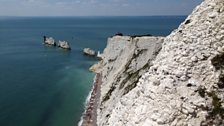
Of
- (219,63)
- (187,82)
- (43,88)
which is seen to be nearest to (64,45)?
(43,88)

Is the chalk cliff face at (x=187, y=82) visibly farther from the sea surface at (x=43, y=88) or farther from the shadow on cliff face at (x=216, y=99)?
the sea surface at (x=43, y=88)

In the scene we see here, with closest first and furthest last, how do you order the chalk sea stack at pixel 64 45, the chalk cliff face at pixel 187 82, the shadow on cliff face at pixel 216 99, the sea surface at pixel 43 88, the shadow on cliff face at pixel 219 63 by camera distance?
the shadow on cliff face at pixel 216 99 < the chalk cliff face at pixel 187 82 < the shadow on cliff face at pixel 219 63 < the sea surface at pixel 43 88 < the chalk sea stack at pixel 64 45

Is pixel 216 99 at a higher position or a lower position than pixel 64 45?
higher

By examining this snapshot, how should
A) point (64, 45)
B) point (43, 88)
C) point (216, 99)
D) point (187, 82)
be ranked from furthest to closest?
point (64, 45) < point (43, 88) < point (187, 82) < point (216, 99)

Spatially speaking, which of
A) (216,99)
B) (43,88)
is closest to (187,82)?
(216,99)

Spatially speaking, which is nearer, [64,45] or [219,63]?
[219,63]

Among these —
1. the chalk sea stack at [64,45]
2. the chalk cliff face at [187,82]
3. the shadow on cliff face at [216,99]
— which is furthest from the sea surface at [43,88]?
the shadow on cliff face at [216,99]

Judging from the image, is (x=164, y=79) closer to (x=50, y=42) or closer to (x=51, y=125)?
(x=51, y=125)

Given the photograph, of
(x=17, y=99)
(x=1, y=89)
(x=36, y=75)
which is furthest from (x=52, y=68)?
(x=17, y=99)

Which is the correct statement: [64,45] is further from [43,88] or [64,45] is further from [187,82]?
[187,82]

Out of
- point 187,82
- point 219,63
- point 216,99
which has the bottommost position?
point 216,99

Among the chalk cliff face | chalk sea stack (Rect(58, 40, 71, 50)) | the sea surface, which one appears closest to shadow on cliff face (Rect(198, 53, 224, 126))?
the chalk cliff face

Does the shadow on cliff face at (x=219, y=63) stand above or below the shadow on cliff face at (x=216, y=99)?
above

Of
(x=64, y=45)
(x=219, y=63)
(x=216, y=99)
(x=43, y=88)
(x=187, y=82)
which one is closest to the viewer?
(x=216, y=99)
